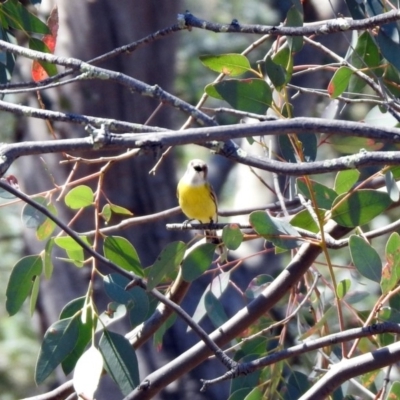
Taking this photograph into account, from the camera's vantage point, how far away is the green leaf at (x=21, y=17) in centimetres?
170

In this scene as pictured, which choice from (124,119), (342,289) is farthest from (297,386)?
(124,119)

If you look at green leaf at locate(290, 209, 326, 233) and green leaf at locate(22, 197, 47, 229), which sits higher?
green leaf at locate(22, 197, 47, 229)

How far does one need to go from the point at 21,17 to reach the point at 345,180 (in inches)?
30.4

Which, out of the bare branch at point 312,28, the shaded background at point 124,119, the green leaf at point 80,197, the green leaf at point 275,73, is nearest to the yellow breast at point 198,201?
the shaded background at point 124,119

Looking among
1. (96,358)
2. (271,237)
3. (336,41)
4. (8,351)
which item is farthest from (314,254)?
(8,351)

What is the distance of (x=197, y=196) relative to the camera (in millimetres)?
2904

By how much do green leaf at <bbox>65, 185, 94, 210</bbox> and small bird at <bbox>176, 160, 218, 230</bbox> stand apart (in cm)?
113

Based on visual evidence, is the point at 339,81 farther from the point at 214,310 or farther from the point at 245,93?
the point at 214,310

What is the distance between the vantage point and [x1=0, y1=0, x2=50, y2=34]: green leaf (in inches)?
66.8

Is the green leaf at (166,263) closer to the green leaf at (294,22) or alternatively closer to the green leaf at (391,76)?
the green leaf at (294,22)

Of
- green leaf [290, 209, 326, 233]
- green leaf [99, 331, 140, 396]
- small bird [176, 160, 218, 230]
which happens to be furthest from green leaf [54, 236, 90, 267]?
small bird [176, 160, 218, 230]

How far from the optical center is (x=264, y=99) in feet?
4.65

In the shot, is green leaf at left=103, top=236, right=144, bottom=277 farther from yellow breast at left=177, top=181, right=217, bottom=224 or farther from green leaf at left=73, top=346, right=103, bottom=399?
yellow breast at left=177, top=181, right=217, bottom=224

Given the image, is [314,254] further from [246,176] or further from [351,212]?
[246,176]
